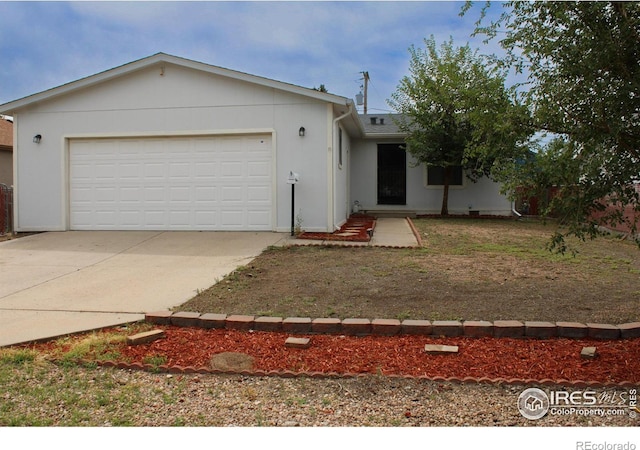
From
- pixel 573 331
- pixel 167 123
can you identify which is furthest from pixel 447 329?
pixel 167 123

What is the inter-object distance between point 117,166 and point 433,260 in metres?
7.73

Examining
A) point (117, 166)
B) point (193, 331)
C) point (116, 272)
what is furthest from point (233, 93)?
point (193, 331)

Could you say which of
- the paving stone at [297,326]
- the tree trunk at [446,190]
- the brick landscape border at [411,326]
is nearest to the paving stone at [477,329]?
the brick landscape border at [411,326]

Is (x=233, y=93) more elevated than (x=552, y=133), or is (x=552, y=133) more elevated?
(x=233, y=93)

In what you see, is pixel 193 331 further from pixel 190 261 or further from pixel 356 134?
pixel 356 134

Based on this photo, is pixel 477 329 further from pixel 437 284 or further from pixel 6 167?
pixel 6 167

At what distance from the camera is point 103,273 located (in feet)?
24.8

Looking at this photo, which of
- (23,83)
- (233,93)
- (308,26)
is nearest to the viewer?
(308,26)

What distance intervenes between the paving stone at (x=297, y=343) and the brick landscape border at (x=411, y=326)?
0.36m

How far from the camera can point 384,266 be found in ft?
25.2

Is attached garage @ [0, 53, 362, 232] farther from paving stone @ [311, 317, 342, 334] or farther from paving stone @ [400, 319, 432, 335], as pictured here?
paving stone @ [400, 319, 432, 335]

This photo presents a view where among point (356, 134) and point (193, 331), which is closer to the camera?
point (193, 331)

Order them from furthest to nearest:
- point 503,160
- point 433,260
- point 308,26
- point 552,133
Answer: point 433,260 < point 308,26 < point 503,160 < point 552,133

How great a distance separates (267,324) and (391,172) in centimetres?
1403
